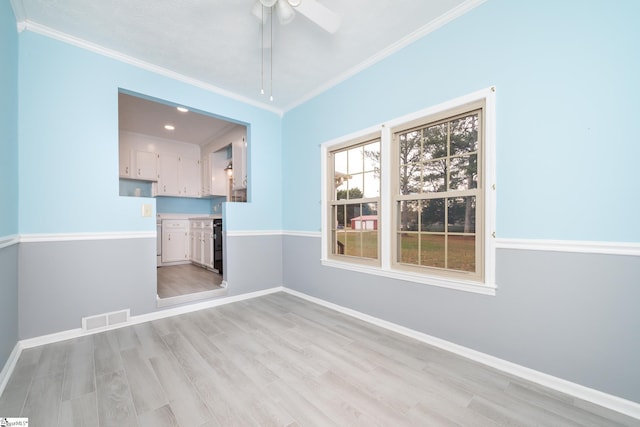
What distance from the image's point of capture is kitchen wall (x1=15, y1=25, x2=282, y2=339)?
2.21m

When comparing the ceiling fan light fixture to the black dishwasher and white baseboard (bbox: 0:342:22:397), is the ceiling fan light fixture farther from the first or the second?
the black dishwasher

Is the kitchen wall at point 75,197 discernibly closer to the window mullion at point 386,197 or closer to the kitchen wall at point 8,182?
the kitchen wall at point 8,182

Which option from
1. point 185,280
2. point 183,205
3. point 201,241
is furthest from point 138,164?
point 185,280

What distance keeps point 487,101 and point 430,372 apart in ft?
6.87

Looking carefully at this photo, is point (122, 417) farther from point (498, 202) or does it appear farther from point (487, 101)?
point (487, 101)

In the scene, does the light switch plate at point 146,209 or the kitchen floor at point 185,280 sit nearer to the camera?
the light switch plate at point 146,209

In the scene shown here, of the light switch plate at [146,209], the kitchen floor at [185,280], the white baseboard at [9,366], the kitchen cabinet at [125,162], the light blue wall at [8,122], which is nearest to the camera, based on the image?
the white baseboard at [9,366]

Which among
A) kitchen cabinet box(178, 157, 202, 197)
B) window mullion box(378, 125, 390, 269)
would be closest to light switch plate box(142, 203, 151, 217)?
window mullion box(378, 125, 390, 269)

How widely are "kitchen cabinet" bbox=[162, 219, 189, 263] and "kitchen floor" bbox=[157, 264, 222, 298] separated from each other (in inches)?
10.8

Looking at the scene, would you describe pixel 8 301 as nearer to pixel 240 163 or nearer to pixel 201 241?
pixel 240 163

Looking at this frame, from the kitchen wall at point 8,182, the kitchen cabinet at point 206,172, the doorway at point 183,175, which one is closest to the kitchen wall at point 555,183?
the kitchen wall at point 8,182

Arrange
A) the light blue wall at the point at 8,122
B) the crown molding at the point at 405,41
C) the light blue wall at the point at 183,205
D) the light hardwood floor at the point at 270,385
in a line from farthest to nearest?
the light blue wall at the point at 183,205 → the crown molding at the point at 405,41 → the light blue wall at the point at 8,122 → the light hardwood floor at the point at 270,385

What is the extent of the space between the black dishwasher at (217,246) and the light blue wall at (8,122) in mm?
2723

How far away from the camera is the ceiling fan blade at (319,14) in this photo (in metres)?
1.80
